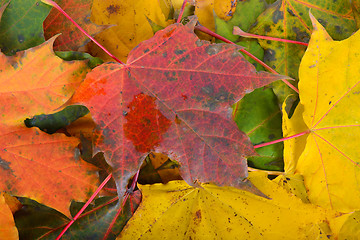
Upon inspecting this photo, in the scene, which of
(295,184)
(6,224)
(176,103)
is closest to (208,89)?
(176,103)

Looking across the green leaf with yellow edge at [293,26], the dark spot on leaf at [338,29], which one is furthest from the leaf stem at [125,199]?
the dark spot on leaf at [338,29]

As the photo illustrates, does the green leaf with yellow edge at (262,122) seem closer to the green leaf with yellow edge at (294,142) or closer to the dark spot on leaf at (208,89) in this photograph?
the green leaf with yellow edge at (294,142)

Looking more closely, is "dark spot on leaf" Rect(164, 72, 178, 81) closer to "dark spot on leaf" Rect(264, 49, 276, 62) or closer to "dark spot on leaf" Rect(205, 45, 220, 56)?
"dark spot on leaf" Rect(205, 45, 220, 56)

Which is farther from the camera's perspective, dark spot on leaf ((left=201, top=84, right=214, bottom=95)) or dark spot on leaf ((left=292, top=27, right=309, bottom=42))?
dark spot on leaf ((left=292, top=27, right=309, bottom=42))

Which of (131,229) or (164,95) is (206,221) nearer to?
(131,229)

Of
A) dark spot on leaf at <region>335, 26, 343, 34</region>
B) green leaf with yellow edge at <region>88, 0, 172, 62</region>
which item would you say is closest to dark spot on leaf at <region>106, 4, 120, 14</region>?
green leaf with yellow edge at <region>88, 0, 172, 62</region>

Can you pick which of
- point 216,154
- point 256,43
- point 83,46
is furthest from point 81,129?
point 256,43
